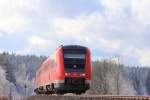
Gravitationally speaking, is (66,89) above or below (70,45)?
below

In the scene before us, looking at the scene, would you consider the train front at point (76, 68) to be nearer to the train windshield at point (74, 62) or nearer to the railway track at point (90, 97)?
the train windshield at point (74, 62)

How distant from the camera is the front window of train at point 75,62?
144 ft

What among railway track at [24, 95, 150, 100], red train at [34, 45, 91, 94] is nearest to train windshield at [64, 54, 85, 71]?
red train at [34, 45, 91, 94]

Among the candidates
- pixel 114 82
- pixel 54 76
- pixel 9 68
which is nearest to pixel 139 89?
pixel 9 68

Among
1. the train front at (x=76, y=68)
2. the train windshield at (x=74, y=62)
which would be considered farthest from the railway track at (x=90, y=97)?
the train windshield at (x=74, y=62)

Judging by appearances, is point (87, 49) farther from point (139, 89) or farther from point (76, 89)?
point (139, 89)

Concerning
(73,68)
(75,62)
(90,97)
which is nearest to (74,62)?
(75,62)

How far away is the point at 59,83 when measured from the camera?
43.9 m

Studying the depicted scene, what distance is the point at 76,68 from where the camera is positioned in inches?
1726

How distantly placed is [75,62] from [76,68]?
51 cm

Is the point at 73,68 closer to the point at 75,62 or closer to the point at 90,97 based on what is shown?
the point at 75,62

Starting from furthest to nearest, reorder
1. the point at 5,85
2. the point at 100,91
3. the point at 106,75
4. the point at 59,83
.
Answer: the point at 5,85, the point at 106,75, the point at 100,91, the point at 59,83

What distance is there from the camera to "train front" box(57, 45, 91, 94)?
43750 millimetres

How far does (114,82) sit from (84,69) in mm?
70017
